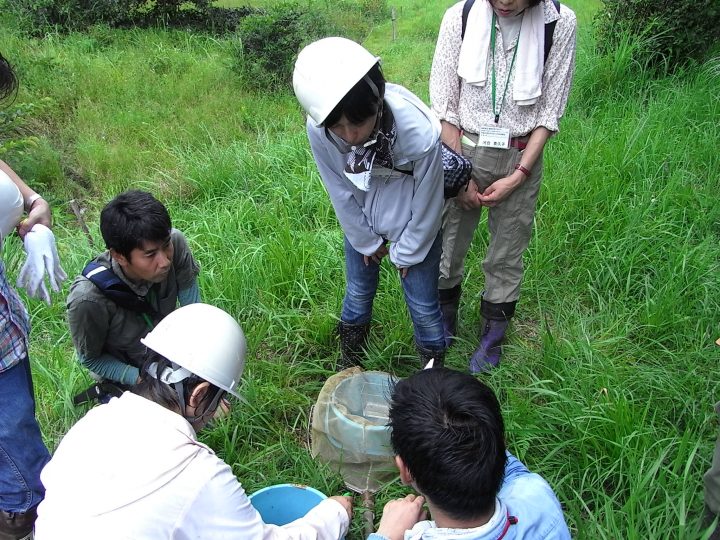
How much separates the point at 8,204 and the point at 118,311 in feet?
1.80

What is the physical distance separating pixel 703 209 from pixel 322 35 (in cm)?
526

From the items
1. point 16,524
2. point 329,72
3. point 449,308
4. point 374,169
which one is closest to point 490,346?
point 449,308

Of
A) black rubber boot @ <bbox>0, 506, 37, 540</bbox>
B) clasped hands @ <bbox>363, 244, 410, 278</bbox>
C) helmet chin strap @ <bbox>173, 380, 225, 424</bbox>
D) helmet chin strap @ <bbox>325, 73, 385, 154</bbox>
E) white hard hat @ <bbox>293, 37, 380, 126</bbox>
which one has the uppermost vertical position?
white hard hat @ <bbox>293, 37, 380, 126</bbox>

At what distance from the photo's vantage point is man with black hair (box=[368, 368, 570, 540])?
1218mm

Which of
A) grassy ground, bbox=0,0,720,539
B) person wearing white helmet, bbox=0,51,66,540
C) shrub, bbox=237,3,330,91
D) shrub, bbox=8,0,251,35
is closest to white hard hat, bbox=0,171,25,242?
person wearing white helmet, bbox=0,51,66,540

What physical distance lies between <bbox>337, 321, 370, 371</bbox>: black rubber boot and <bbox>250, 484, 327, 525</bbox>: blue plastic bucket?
800 mm

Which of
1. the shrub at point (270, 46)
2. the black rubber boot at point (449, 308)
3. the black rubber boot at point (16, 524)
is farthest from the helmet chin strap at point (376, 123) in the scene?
the shrub at point (270, 46)

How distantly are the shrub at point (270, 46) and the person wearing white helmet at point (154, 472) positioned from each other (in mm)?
5067

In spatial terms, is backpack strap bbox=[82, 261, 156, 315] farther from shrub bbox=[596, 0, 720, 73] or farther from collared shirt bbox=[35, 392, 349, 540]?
shrub bbox=[596, 0, 720, 73]

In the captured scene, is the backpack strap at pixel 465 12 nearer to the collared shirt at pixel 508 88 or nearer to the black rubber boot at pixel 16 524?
the collared shirt at pixel 508 88

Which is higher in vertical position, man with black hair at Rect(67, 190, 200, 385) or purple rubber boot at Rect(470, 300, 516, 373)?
man with black hair at Rect(67, 190, 200, 385)

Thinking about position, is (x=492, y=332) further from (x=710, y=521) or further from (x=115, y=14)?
(x=115, y=14)

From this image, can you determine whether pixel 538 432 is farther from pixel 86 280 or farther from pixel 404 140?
pixel 86 280

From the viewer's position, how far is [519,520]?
1290 millimetres
